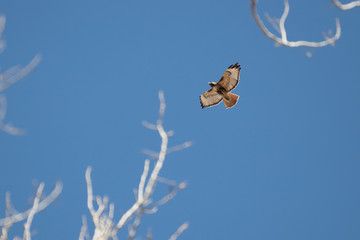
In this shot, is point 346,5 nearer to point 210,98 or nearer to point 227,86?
point 227,86

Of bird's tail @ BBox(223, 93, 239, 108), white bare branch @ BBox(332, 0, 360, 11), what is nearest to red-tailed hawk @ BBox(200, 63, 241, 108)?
bird's tail @ BBox(223, 93, 239, 108)

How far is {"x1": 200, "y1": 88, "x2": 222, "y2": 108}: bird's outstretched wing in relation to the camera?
33.9 ft

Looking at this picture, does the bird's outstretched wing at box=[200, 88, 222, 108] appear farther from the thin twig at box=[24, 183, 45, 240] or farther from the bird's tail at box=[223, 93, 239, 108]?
the thin twig at box=[24, 183, 45, 240]

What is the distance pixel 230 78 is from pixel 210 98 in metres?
1.21

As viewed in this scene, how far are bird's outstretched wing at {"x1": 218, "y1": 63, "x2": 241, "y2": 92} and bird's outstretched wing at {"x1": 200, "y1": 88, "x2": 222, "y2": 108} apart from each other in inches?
23.5

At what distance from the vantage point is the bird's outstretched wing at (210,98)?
10.3 m

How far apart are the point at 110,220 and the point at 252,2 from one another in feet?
9.34

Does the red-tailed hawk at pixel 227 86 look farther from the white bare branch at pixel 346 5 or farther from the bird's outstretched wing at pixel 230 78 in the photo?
the white bare branch at pixel 346 5

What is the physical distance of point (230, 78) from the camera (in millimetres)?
9555

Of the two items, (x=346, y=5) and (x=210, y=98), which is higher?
(x=210, y=98)

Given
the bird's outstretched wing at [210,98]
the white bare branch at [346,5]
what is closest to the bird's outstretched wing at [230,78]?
the bird's outstretched wing at [210,98]

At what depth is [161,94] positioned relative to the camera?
4332mm

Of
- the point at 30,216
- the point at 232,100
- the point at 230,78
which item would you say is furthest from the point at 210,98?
the point at 30,216

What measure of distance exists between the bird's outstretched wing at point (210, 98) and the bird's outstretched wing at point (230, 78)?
60 cm
